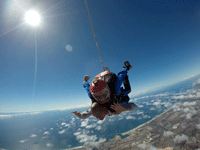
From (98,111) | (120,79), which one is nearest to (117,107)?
(98,111)

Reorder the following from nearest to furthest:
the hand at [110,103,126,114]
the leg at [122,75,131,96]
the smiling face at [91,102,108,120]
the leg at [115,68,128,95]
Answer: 1. the smiling face at [91,102,108,120]
2. the hand at [110,103,126,114]
3. the leg at [115,68,128,95]
4. the leg at [122,75,131,96]

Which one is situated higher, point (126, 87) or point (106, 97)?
point (126, 87)

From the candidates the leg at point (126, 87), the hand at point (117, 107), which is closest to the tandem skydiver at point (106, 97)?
the hand at point (117, 107)

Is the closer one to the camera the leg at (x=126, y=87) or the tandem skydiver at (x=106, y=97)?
the tandem skydiver at (x=106, y=97)

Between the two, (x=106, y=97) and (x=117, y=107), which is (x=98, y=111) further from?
(x=117, y=107)

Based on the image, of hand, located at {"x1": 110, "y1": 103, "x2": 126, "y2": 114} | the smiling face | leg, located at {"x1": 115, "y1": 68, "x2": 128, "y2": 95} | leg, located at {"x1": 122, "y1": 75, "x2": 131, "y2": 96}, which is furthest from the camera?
leg, located at {"x1": 122, "y1": 75, "x2": 131, "y2": 96}

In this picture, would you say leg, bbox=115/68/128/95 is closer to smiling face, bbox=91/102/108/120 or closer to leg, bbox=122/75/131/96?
leg, bbox=122/75/131/96

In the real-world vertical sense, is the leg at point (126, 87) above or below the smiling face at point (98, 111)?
above

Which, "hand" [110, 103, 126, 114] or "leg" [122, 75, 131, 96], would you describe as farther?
"leg" [122, 75, 131, 96]

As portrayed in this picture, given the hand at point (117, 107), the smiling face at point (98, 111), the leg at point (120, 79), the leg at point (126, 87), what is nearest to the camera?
the smiling face at point (98, 111)

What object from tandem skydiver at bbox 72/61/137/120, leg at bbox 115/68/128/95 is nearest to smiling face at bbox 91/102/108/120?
tandem skydiver at bbox 72/61/137/120

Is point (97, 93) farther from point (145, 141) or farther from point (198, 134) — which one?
point (198, 134)

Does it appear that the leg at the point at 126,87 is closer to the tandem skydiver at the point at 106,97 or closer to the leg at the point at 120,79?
the tandem skydiver at the point at 106,97
